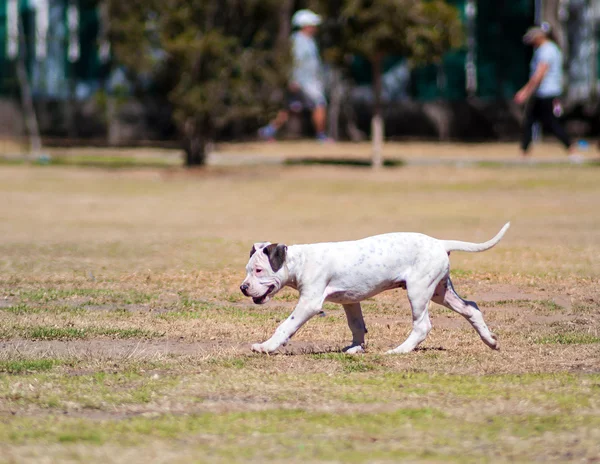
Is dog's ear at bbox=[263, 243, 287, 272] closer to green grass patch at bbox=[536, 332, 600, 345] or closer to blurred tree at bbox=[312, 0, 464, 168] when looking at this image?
green grass patch at bbox=[536, 332, 600, 345]

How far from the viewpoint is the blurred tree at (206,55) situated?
839 inches

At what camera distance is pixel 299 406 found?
6.05m

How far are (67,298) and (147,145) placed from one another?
1944 centimetres

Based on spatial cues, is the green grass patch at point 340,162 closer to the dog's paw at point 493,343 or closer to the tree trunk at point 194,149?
the tree trunk at point 194,149

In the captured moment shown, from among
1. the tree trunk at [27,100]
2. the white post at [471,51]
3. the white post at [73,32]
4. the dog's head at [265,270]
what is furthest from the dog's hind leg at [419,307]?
the white post at [73,32]

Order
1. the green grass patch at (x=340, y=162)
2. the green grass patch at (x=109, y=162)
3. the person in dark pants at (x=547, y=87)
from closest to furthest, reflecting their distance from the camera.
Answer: the person in dark pants at (x=547, y=87) → the green grass patch at (x=340, y=162) → the green grass patch at (x=109, y=162)

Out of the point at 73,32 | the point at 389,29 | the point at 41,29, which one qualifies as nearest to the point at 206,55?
the point at 389,29

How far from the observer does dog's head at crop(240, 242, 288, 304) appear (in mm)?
7145

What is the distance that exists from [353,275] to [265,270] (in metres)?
0.55

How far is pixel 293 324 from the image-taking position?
7.22 meters

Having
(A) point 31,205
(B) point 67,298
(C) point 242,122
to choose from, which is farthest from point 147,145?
(B) point 67,298

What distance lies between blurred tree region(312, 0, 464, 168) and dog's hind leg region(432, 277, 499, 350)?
558 inches

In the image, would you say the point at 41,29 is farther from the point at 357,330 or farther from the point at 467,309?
the point at 467,309

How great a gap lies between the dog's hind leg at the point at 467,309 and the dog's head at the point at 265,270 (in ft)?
3.47
